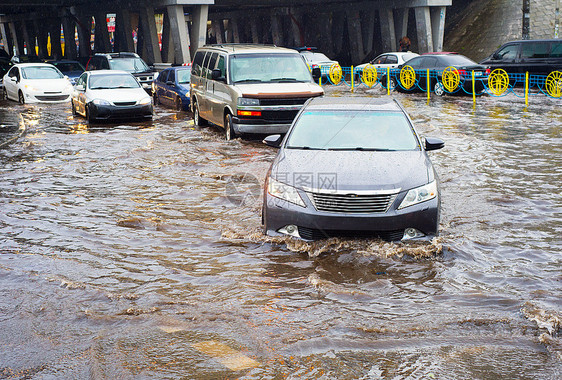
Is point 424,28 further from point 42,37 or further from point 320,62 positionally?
point 42,37

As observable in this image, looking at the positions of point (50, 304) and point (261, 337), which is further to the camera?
point (50, 304)

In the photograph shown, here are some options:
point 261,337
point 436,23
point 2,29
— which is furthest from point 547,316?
point 2,29

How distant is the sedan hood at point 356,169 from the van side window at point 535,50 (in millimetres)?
19916

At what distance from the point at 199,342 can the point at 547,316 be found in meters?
2.66

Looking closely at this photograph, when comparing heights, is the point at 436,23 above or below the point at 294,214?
above

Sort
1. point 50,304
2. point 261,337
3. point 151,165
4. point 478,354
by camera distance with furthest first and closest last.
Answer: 1. point 151,165
2. point 50,304
3. point 261,337
4. point 478,354

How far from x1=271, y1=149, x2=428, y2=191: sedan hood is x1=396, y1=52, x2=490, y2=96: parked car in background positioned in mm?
16956

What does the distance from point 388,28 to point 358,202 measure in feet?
128

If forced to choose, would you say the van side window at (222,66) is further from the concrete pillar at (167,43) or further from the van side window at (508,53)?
the concrete pillar at (167,43)

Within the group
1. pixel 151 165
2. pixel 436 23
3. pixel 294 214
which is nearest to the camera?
pixel 294 214

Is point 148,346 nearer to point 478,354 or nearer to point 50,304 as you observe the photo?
point 50,304

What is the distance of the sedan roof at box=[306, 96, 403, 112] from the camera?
8.25m

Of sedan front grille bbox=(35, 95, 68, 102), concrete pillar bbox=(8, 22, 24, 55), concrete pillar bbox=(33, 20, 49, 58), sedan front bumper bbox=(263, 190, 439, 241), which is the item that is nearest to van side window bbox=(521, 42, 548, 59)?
sedan front grille bbox=(35, 95, 68, 102)

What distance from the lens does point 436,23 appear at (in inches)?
1596
